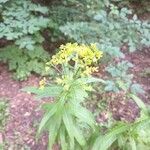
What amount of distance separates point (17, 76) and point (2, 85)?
0.72 feet

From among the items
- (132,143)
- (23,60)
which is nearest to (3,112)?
(23,60)

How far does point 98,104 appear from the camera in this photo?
189 inches

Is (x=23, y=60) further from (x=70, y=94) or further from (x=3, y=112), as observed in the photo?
(x=70, y=94)

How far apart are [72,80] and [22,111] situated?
5.47 feet

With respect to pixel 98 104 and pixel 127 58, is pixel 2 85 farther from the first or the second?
pixel 127 58

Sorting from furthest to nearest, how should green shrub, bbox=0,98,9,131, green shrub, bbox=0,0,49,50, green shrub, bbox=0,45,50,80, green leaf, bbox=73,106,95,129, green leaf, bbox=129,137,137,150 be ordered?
green shrub, bbox=0,45,50,80, green shrub, bbox=0,98,9,131, green shrub, bbox=0,0,49,50, green leaf, bbox=129,137,137,150, green leaf, bbox=73,106,95,129

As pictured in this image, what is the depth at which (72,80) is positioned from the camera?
3.13 m

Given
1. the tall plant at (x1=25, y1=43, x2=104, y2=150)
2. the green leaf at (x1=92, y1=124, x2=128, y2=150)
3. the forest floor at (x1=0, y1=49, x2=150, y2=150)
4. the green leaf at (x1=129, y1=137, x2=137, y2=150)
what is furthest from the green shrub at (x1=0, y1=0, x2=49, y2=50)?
the green leaf at (x1=129, y1=137, x2=137, y2=150)

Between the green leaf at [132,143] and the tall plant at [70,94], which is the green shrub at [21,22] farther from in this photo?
the green leaf at [132,143]

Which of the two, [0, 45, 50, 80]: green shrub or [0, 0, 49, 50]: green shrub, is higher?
[0, 0, 49, 50]: green shrub

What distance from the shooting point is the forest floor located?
436 centimetres

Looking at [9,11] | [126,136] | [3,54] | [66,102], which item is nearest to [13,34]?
[9,11]

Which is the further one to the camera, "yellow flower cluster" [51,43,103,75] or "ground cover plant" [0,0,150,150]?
"ground cover plant" [0,0,150,150]

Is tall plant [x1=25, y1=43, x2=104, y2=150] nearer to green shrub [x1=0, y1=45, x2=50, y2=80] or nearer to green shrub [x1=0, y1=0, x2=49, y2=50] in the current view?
green shrub [x1=0, y1=0, x2=49, y2=50]
